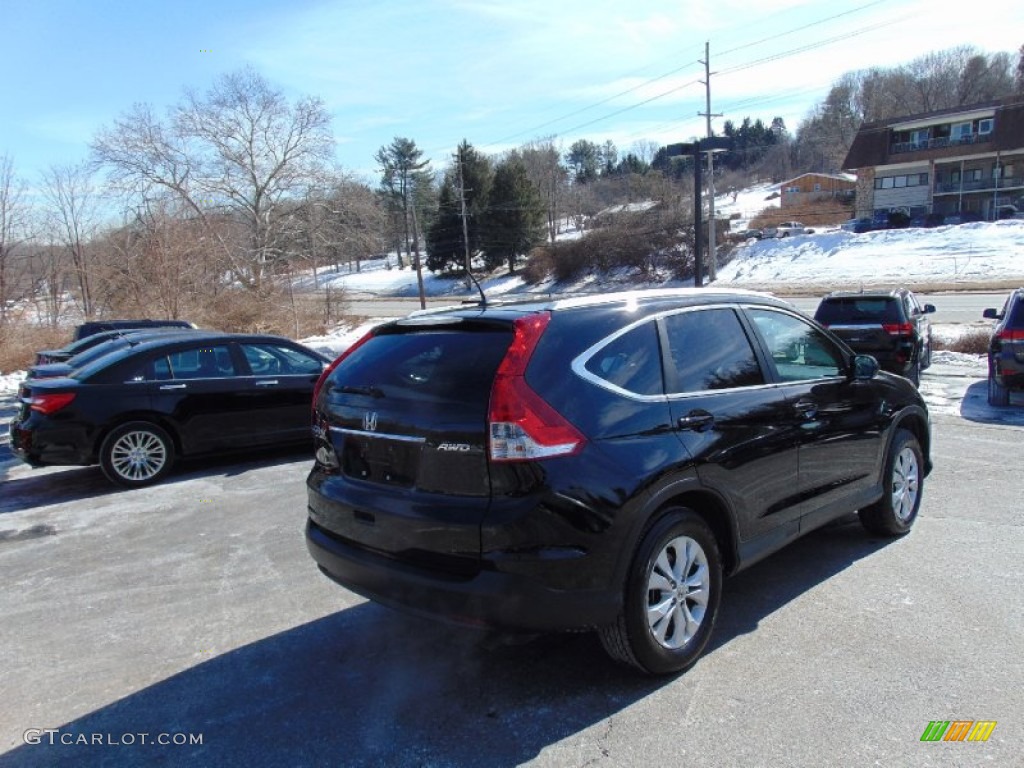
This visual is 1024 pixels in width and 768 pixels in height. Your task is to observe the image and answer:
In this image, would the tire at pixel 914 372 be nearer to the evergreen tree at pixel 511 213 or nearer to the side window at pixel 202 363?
the side window at pixel 202 363

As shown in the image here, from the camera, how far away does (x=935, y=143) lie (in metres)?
64.8

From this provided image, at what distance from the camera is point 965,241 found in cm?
4709

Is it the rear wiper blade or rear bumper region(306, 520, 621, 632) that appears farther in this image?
the rear wiper blade

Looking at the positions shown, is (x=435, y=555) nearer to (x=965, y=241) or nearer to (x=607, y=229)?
(x=965, y=241)

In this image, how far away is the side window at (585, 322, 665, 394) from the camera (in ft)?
10.8

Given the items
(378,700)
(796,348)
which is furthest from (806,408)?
(378,700)

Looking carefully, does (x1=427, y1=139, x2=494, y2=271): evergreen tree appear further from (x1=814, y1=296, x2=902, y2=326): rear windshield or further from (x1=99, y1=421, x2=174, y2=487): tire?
(x1=99, y1=421, x2=174, y2=487): tire

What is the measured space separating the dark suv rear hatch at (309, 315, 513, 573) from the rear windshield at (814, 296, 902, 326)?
382 inches

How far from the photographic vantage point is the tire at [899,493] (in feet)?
16.2

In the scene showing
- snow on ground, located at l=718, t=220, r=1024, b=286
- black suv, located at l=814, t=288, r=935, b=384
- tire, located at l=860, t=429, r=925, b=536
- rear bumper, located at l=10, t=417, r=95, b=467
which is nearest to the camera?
tire, located at l=860, t=429, r=925, b=536

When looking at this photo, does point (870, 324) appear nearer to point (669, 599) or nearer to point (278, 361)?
point (278, 361)

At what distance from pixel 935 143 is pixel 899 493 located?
2853 inches

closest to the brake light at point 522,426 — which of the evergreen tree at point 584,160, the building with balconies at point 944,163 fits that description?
the building with balconies at point 944,163

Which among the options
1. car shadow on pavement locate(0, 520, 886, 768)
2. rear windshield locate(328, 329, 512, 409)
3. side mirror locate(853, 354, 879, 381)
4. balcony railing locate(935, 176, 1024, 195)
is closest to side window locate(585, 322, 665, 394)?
rear windshield locate(328, 329, 512, 409)
